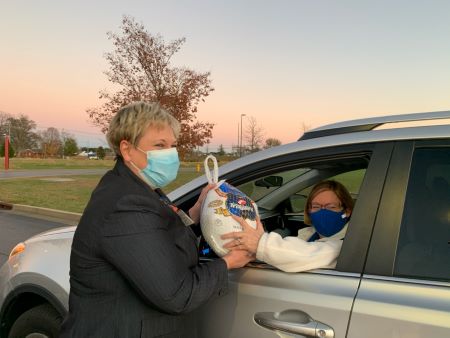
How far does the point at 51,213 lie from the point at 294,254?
1037 cm

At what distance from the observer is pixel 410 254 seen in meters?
1.59

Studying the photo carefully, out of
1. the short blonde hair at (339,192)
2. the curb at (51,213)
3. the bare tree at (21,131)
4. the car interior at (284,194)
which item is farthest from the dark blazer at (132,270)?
the bare tree at (21,131)

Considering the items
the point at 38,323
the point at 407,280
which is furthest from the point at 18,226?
the point at 407,280

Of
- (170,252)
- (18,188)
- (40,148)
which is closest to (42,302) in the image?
(170,252)

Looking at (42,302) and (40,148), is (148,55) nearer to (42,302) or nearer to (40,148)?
(42,302)

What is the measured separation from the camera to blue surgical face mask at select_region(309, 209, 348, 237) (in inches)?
87.6

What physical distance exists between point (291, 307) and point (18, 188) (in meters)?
17.6

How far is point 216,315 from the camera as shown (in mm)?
1902

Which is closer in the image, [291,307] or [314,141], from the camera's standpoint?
[291,307]

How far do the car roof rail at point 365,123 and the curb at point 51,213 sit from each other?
8.64 metres

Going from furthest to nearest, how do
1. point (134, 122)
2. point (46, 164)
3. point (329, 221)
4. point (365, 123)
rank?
1. point (46, 164)
2. point (329, 221)
3. point (365, 123)
4. point (134, 122)

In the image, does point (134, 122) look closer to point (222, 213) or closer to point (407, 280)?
point (222, 213)

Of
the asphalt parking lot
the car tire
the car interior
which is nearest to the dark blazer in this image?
the car tire

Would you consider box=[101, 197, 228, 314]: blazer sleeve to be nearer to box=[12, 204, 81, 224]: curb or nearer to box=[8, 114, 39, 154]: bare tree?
box=[12, 204, 81, 224]: curb
